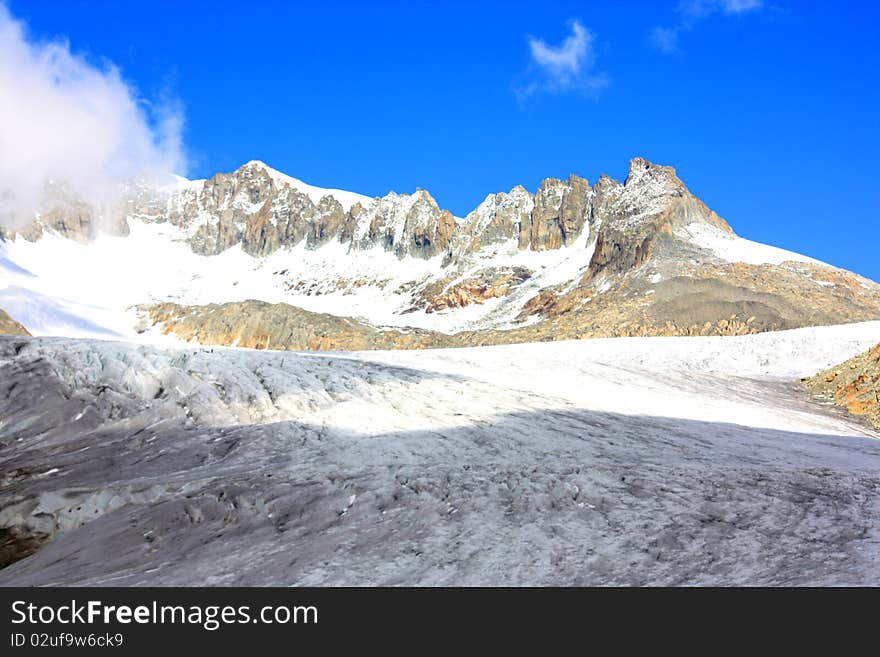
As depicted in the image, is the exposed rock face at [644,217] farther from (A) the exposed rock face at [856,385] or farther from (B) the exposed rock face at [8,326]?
(A) the exposed rock face at [856,385]

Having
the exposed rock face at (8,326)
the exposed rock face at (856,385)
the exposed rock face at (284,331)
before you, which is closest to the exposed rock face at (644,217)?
the exposed rock face at (284,331)

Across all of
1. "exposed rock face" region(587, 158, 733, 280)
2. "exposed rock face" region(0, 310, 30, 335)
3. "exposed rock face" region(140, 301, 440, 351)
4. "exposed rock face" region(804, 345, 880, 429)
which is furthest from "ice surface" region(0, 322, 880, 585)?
"exposed rock face" region(587, 158, 733, 280)

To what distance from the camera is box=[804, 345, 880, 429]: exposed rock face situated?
72.1 feet

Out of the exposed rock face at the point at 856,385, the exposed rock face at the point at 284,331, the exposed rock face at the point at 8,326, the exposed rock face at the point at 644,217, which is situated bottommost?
the exposed rock face at the point at 856,385

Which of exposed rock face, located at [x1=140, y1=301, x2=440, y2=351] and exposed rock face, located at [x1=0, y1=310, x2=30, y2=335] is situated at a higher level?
exposed rock face, located at [x1=140, y1=301, x2=440, y2=351]

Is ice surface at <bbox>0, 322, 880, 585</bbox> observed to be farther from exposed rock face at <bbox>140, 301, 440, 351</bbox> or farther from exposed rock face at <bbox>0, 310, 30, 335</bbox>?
exposed rock face at <bbox>140, 301, 440, 351</bbox>

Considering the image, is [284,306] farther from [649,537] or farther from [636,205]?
[649,537]

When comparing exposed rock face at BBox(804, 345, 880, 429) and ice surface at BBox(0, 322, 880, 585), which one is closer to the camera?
ice surface at BBox(0, 322, 880, 585)

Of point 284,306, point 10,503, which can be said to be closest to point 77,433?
point 10,503

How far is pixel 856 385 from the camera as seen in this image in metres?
23.8

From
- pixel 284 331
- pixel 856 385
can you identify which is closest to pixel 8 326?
pixel 284 331

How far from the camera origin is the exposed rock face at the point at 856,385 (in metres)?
22.0

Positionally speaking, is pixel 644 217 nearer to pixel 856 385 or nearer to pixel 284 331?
pixel 284 331
